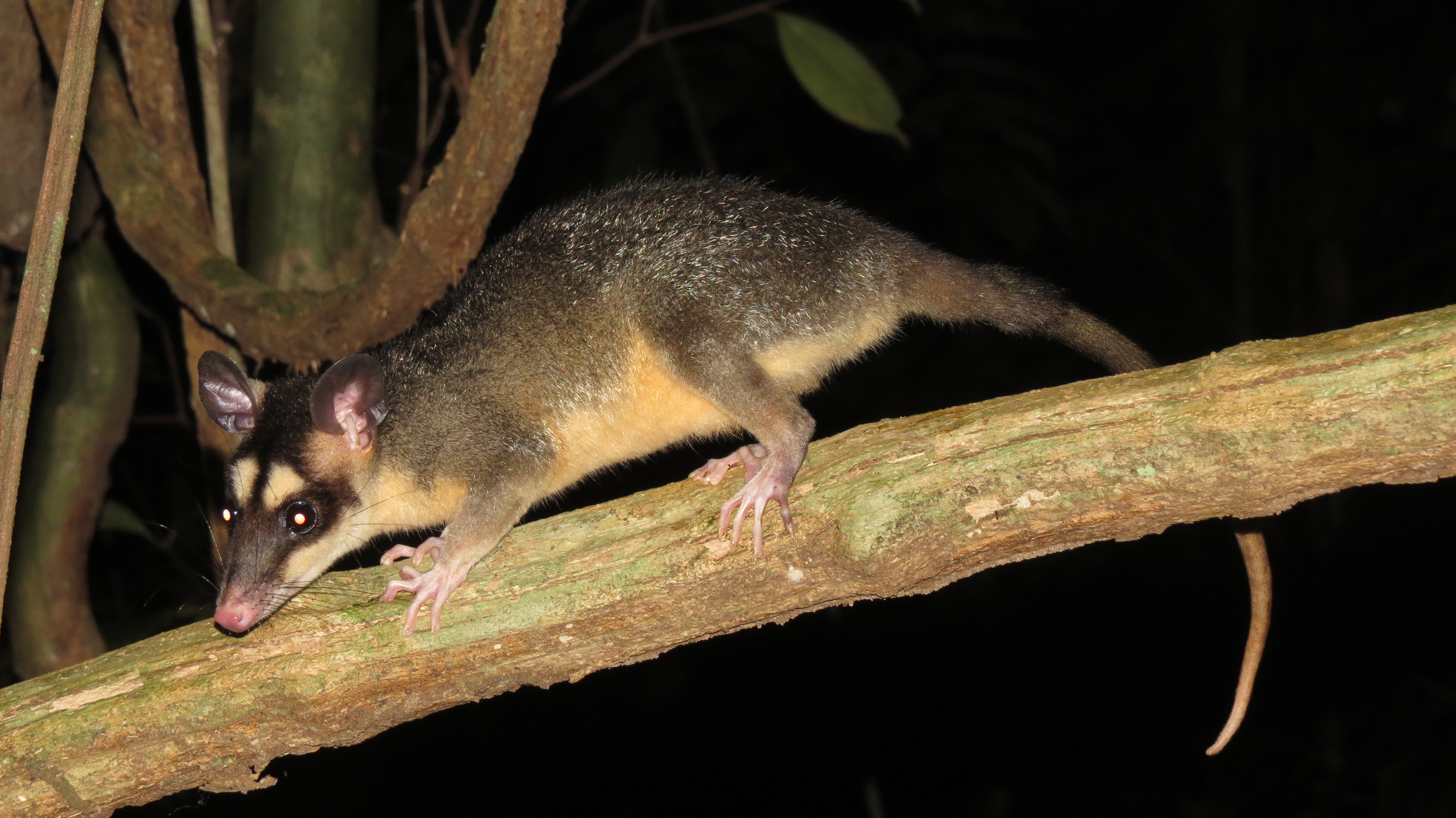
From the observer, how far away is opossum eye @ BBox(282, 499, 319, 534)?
3100 mm

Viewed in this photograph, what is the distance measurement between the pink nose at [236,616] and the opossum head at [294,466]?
0.43ft

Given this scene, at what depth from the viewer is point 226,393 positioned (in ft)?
10.9

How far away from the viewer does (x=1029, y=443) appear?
233 centimetres

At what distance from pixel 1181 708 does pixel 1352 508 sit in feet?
6.40

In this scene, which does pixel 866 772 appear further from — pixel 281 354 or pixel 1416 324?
pixel 1416 324

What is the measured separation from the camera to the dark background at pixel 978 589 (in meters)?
5.67

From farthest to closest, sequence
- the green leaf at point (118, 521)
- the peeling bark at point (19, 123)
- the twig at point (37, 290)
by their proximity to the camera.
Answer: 1. the green leaf at point (118, 521)
2. the peeling bark at point (19, 123)
3. the twig at point (37, 290)

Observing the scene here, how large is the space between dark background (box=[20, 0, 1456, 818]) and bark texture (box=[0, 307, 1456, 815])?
7.81ft

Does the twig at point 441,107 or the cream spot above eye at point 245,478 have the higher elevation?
the twig at point 441,107

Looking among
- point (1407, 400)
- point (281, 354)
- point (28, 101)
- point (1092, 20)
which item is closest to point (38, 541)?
point (281, 354)

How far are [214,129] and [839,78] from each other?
7.03ft

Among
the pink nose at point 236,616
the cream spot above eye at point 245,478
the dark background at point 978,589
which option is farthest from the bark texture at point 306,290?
the dark background at point 978,589

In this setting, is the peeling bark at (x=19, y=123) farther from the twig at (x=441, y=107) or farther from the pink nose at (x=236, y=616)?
the pink nose at (x=236, y=616)

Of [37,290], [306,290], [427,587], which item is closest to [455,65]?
[306,290]
